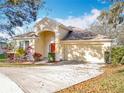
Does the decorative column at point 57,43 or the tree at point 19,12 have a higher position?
the tree at point 19,12

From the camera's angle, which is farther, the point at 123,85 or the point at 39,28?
the point at 39,28

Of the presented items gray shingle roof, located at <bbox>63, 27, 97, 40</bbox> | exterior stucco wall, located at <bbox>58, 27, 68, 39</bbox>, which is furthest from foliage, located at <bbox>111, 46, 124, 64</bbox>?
exterior stucco wall, located at <bbox>58, 27, 68, 39</bbox>

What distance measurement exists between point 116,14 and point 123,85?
37.9 feet

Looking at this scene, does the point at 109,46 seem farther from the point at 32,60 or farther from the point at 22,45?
the point at 22,45

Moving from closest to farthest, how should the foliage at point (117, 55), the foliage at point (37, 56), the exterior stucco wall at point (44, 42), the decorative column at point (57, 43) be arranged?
the foliage at point (117, 55)
the foliage at point (37, 56)
the decorative column at point (57, 43)
the exterior stucco wall at point (44, 42)

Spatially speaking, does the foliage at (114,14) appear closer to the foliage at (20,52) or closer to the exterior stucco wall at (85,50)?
the exterior stucco wall at (85,50)

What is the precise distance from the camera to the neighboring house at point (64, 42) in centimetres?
3172

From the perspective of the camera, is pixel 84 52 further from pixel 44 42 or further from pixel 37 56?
pixel 44 42

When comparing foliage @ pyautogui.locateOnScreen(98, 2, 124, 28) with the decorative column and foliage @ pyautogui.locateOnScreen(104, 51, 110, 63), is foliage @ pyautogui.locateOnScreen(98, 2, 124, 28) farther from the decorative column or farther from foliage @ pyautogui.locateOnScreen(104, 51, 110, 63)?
the decorative column

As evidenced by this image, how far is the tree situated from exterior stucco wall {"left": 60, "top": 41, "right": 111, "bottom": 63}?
6046 millimetres

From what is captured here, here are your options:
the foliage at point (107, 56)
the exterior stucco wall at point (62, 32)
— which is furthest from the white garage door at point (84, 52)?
the foliage at point (107, 56)

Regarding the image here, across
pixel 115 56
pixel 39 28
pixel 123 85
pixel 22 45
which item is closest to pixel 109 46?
pixel 115 56

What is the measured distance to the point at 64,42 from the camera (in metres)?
33.4

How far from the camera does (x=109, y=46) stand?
30.7 meters
